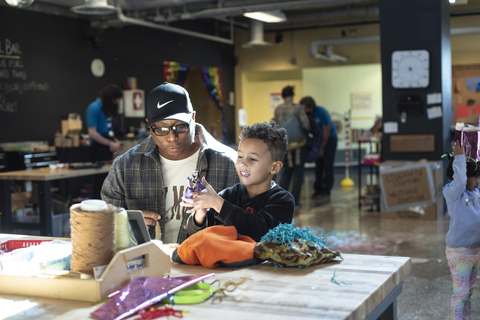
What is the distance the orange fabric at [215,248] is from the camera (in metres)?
1.70

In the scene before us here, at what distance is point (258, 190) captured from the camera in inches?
85.7

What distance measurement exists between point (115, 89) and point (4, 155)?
1873 millimetres

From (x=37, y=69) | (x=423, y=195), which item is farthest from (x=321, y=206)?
(x=37, y=69)

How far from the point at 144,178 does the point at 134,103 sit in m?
8.17

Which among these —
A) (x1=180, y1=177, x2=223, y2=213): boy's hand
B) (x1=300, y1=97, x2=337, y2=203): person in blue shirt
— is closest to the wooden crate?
(x1=180, y1=177, x2=223, y2=213): boy's hand

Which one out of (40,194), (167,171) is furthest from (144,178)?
(40,194)

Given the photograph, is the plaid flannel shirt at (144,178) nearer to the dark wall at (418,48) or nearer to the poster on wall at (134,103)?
the dark wall at (418,48)

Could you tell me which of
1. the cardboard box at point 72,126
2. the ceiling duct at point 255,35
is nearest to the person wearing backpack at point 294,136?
the cardboard box at point 72,126

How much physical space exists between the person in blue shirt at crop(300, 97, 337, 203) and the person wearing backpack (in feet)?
3.78

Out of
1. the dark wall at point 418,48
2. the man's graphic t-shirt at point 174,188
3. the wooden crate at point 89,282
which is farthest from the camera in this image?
the dark wall at point 418,48

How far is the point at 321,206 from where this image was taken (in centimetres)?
867

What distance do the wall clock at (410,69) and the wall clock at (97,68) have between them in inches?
194

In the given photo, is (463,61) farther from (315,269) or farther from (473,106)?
(315,269)

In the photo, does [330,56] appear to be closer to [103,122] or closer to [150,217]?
[103,122]
